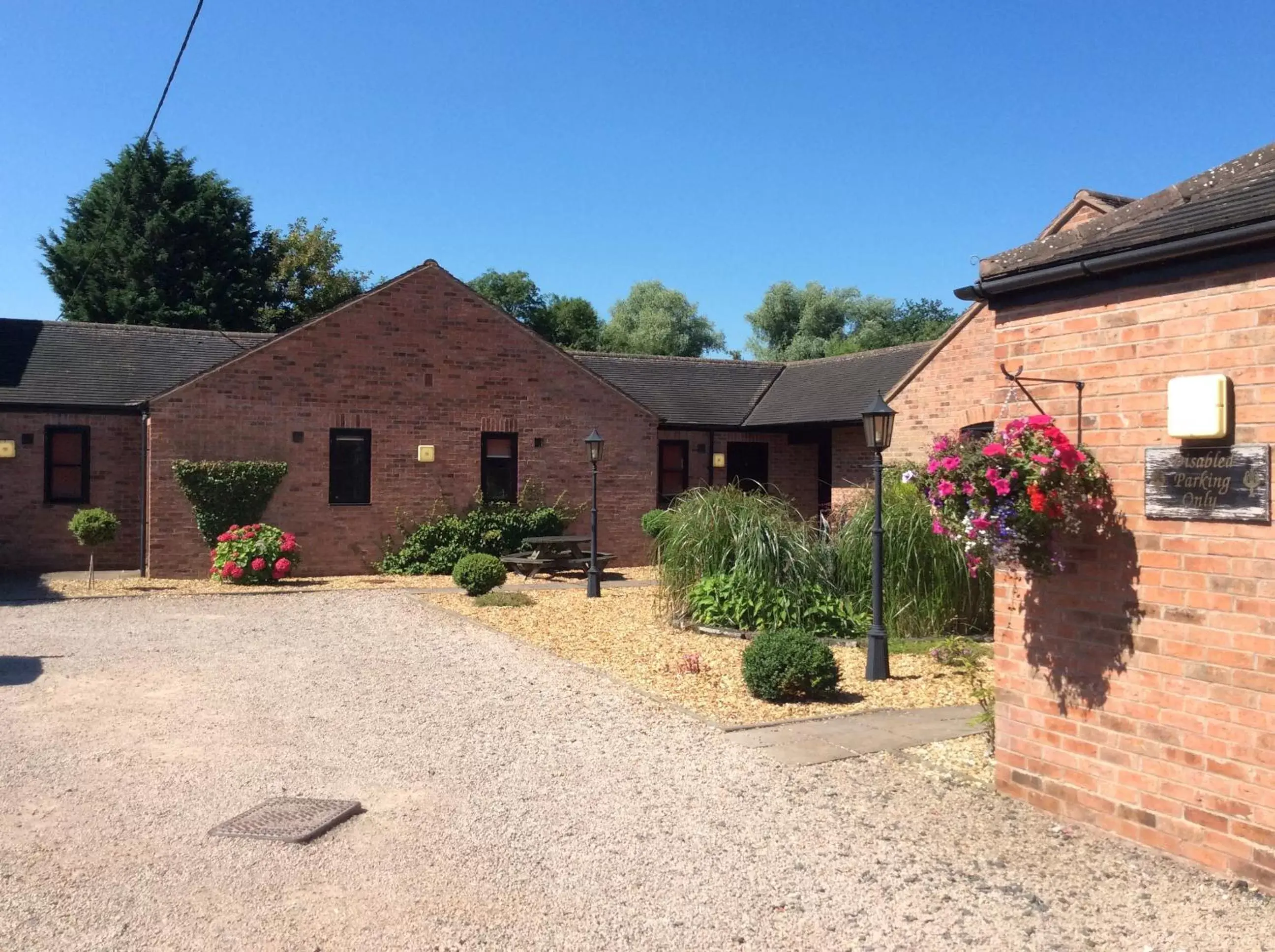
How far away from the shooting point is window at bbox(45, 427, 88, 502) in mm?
17891

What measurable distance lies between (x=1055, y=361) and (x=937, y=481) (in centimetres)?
90

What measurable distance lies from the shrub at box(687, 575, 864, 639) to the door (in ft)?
37.0

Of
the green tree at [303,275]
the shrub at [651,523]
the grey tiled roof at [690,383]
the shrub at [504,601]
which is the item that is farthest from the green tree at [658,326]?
the shrub at [504,601]

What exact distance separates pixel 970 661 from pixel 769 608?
414 centimetres

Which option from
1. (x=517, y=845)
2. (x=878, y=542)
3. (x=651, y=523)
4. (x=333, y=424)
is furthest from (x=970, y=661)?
(x=333, y=424)

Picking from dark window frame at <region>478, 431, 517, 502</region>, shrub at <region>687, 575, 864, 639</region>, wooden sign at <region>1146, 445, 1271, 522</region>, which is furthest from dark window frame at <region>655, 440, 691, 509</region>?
wooden sign at <region>1146, 445, 1271, 522</region>

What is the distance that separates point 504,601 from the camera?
1439 cm

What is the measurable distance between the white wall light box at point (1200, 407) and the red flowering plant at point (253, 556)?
568 inches

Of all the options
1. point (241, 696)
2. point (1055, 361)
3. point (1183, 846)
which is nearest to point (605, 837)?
point (1183, 846)

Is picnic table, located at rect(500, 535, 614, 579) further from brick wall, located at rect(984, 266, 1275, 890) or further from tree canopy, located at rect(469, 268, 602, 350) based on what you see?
tree canopy, located at rect(469, 268, 602, 350)

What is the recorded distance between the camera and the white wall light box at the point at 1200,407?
14.5 feet

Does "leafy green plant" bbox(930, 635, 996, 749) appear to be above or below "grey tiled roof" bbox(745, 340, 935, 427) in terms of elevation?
below

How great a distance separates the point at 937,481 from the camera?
17.4 ft

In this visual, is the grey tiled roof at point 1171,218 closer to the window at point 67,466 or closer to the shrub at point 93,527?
the shrub at point 93,527
